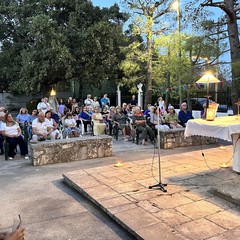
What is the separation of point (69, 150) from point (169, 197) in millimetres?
3043

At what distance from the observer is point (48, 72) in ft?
51.9

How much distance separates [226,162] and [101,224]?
3048 millimetres

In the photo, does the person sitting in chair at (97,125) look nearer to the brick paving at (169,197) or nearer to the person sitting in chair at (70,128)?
the person sitting in chair at (70,128)

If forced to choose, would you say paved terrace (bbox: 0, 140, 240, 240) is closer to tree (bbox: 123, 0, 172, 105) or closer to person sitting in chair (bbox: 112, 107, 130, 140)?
person sitting in chair (bbox: 112, 107, 130, 140)

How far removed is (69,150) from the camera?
250 inches

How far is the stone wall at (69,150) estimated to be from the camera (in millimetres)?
6102

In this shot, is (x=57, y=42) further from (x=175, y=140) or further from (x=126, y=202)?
(x=126, y=202)

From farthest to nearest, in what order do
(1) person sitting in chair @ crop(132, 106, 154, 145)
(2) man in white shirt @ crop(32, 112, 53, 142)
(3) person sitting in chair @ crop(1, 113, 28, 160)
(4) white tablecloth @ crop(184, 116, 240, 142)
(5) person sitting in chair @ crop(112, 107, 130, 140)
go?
(5) person sitting in chair @ crop(112, 107, 130, 140)
(1) person sitting in chair @ crop(132, 106, 154, 145)
(2) man in white shirt @ crop(32, 112, 53, 142)
(3) person sitting in chair @ crop(1, 113, 28, 160)
(4) white tablecloth @ crop(184, 116, 240, 142)

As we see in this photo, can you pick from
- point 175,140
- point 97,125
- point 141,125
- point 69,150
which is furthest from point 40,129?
point 175,140

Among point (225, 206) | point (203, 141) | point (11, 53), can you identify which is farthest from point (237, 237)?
point (11, 53)

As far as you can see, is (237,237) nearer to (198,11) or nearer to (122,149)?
(122,149)

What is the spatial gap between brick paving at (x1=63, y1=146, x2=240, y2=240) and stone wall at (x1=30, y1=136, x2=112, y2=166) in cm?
125

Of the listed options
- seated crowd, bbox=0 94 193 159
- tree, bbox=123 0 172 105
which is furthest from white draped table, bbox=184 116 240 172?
tree, bbox=123 0 172 105

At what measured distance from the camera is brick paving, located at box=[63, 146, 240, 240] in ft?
9.82
